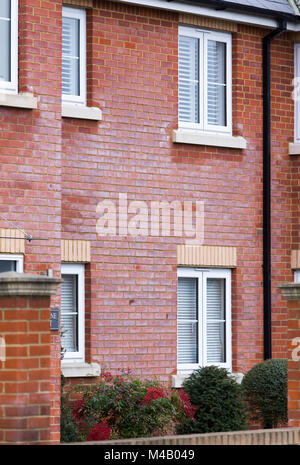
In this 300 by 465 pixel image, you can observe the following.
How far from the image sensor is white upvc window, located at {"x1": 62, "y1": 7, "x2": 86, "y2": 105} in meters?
14.4

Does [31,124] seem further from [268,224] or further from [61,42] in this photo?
[268,224]

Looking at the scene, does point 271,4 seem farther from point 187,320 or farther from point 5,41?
point 5,41

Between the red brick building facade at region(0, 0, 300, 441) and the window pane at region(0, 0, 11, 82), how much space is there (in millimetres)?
160

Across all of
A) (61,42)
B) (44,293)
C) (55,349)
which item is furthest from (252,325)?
(44,293)

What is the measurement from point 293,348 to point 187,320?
16.7 ft

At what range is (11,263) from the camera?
1281 cm

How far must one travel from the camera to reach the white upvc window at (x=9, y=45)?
1286cm

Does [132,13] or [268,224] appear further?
[268,224]

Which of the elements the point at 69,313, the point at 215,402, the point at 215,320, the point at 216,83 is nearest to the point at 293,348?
the point at 215,402

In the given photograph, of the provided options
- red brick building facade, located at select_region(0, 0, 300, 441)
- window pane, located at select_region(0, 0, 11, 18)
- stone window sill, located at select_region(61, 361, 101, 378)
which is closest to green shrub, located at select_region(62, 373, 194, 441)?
stone window sill, located at select_region(61, 361, 101, 378)

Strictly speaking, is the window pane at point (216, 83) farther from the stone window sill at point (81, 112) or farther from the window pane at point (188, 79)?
the stone window sill at point (81, 112)

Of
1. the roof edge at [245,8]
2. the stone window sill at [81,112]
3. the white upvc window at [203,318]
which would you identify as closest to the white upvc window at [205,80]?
the roof edge at [245,8]

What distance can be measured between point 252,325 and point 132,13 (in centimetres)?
490

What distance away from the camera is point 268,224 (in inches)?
638
